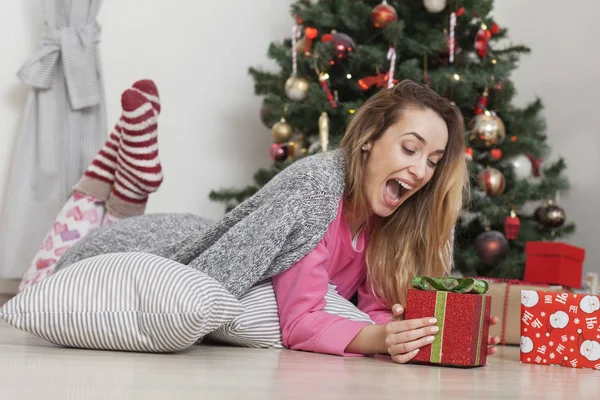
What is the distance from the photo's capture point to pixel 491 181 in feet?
9.71

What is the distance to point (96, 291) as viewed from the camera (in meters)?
1.51

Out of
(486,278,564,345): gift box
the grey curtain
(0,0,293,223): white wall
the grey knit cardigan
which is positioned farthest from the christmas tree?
the grey knit cardigan

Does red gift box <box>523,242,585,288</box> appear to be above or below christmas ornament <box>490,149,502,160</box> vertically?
below

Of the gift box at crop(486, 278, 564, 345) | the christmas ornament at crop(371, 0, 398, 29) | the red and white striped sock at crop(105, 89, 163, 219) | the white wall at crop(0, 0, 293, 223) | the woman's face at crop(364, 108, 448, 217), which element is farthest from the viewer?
the white wall at crop(0, 0, 293, 223)

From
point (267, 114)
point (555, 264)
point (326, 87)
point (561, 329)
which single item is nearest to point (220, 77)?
point (267, 114)

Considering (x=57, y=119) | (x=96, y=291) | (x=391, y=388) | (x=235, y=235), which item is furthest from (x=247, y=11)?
(x=391, y=388)

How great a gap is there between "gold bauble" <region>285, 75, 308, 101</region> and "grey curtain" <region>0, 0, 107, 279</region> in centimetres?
76

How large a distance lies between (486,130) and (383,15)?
52 centimetres

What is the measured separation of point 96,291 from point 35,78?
1897 mm

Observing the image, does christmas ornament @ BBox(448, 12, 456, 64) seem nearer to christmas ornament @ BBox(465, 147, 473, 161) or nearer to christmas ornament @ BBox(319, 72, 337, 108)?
christmas ornament @ BBox(465, 147, 473, 161)

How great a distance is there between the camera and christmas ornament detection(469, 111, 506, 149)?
2.93 meters

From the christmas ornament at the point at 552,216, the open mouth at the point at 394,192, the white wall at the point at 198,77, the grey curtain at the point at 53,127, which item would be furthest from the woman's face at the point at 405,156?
the white wall at the point at 198,77

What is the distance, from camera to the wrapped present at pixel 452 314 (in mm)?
1493

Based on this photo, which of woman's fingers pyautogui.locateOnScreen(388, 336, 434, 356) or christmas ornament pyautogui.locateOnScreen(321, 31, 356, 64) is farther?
christmas ornament pyautogui.locateOnScreen(321, 31, 356, 64)
